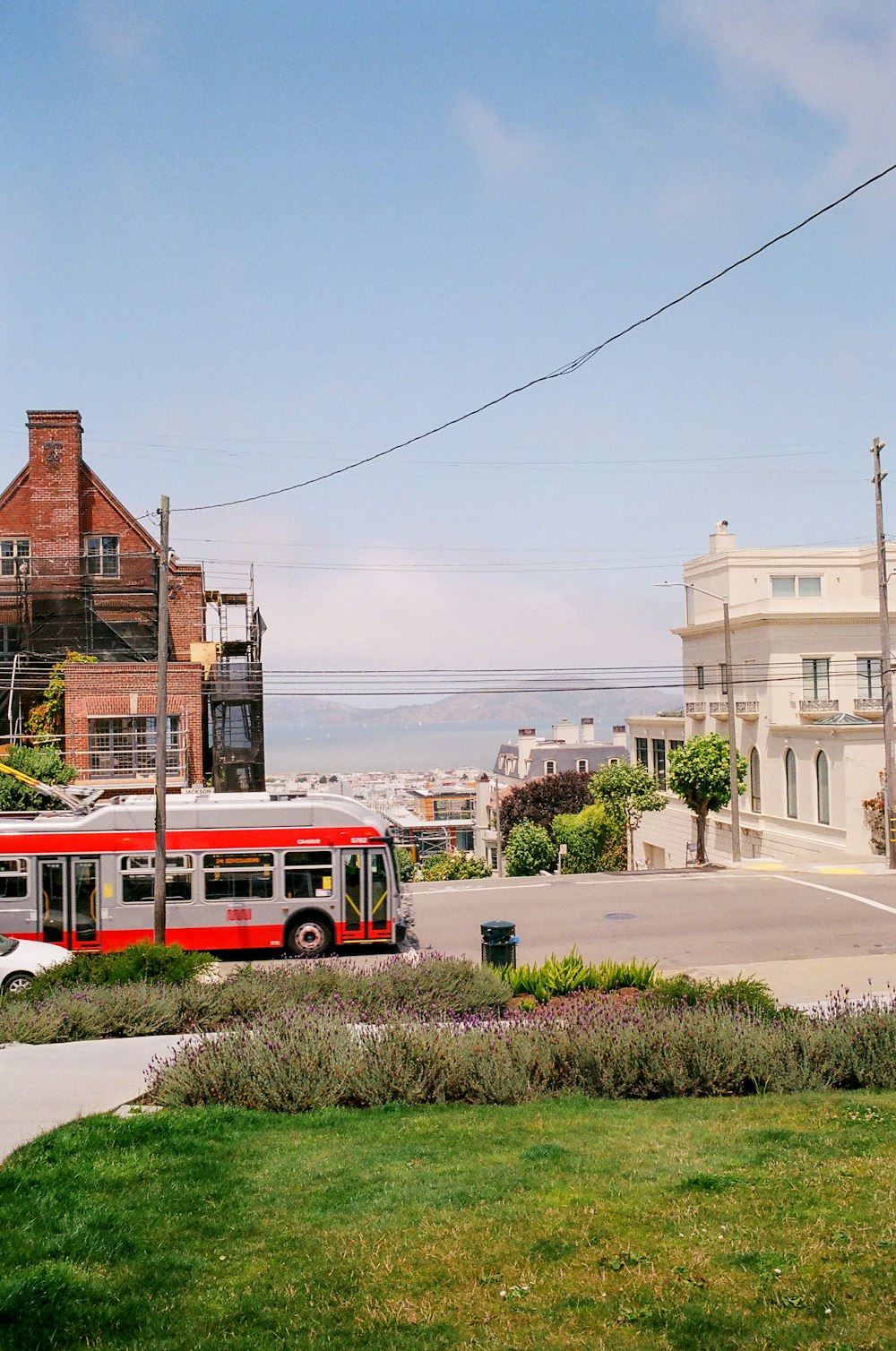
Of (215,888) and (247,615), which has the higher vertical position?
(247,615)

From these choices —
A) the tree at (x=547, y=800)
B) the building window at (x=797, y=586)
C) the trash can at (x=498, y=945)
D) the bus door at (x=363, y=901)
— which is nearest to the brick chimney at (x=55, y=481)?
the bus door at (x=363, y=901)

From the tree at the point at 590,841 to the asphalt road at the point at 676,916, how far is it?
2659 cm

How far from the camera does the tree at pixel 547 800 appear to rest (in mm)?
75375

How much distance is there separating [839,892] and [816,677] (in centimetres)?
2080

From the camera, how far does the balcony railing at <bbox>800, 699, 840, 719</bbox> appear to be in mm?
43406

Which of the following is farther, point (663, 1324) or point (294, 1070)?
point (294, 1070)

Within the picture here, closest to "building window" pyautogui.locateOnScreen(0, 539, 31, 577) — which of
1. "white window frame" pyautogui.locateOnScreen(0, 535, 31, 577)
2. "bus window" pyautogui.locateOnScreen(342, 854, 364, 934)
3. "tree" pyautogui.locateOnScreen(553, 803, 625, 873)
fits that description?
"white window frame" pyautogui.locateOnScreen(0, 535, 31, 577)

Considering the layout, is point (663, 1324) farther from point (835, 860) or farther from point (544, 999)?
point (835, 860)

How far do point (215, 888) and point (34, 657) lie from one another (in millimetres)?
20524

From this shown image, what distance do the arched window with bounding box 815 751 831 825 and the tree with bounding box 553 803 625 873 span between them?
674 inches

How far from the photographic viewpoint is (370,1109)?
30.6 ft

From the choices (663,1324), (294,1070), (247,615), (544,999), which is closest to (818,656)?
(247,615)

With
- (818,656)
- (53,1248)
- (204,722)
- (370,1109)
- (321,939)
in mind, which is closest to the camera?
(53,1248)

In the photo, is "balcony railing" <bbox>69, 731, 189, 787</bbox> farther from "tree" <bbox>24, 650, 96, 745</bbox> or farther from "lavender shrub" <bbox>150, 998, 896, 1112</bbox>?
"lavender shrub" <bbox>150, 998, 896, 1112</bbox>
